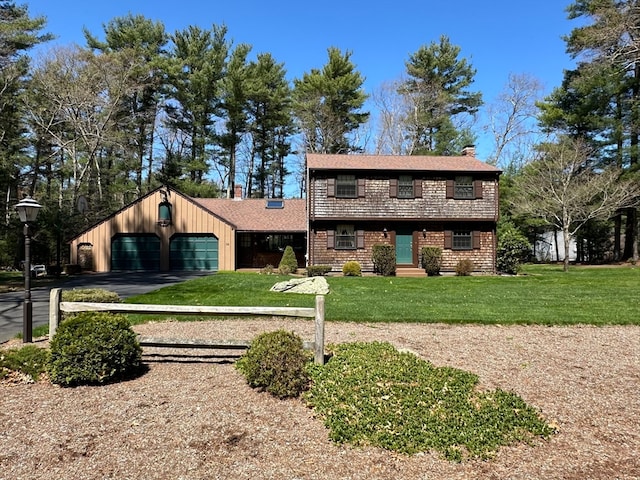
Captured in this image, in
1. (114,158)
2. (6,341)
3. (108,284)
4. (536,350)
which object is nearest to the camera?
(536,350)

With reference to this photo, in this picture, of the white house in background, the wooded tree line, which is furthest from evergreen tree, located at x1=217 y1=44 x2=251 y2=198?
the white house in background

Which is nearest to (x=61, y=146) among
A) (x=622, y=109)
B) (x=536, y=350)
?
(x=536, y=350)

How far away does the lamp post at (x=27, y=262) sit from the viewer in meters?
6.21

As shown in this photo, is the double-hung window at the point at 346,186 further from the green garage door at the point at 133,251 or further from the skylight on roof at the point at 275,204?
the green garage door at the point at 133,251

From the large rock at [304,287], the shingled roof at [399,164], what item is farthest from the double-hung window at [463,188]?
the large rock at [304,287]

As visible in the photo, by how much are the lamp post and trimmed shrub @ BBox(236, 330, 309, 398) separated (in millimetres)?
4000

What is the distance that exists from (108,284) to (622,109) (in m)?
30.8

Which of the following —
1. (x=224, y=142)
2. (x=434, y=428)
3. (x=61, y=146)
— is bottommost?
(x=434, y=428)

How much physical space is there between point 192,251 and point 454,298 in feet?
49.1

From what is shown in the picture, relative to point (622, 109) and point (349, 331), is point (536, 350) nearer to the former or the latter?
point (349, 331)

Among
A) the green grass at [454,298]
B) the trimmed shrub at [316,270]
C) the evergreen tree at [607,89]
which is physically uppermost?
the evergreen tree at [607,89]

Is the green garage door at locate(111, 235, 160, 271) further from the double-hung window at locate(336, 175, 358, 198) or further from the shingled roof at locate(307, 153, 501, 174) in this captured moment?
the double-hung window at locate(336, 175, 358, 198)

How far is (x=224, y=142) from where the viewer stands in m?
32.0

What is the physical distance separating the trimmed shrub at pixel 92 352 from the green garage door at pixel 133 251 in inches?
705
